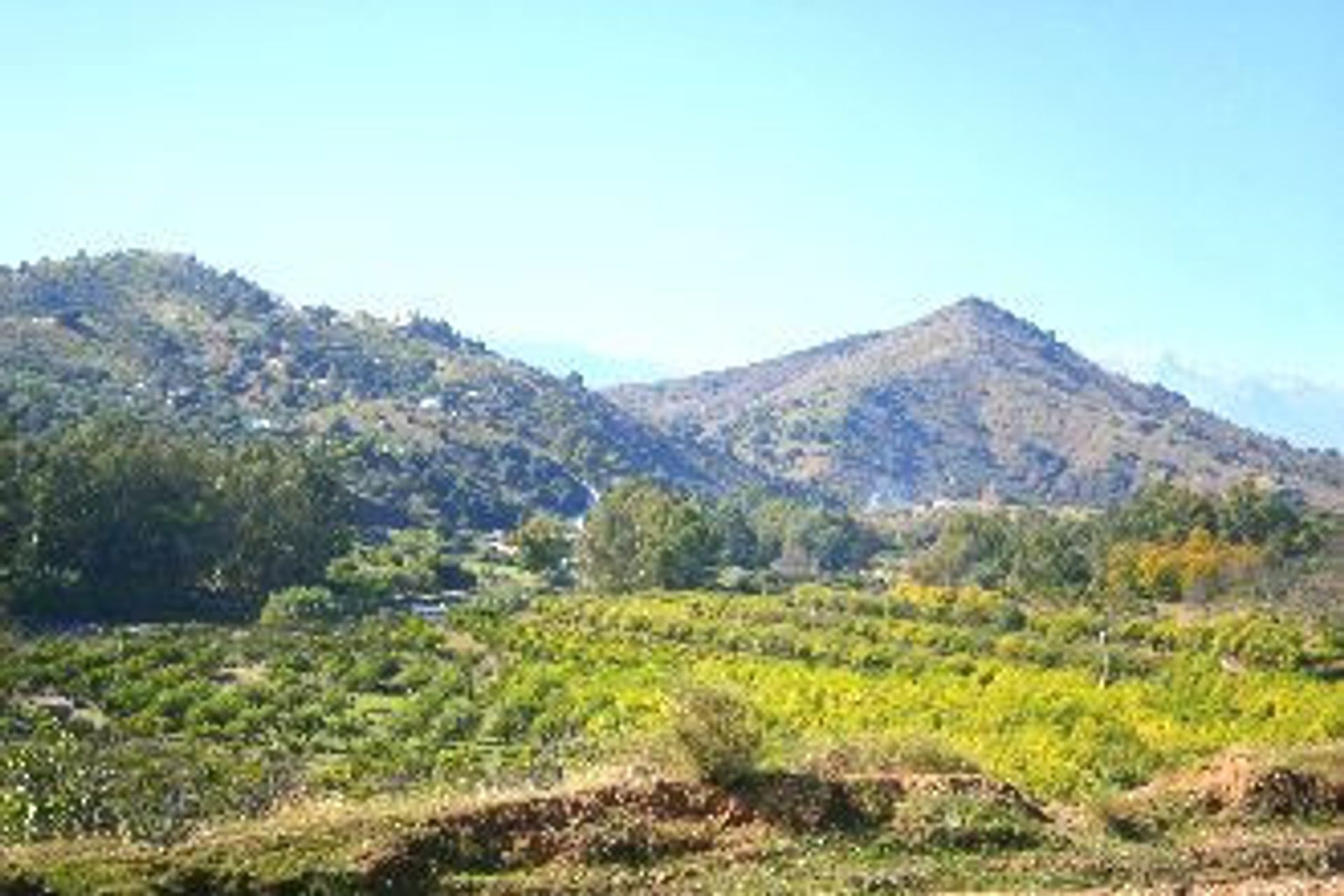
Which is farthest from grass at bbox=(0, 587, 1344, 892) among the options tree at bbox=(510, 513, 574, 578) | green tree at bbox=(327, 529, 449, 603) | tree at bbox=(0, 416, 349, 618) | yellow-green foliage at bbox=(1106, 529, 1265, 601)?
tree at bbox=(510, 513, 574, 578)

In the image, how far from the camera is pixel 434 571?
112 metres

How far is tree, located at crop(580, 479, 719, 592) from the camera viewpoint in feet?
372

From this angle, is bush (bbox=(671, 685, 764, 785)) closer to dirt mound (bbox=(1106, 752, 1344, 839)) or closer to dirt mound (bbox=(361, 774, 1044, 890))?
dirt mound (bbox=(361, 774, 1044, 890))

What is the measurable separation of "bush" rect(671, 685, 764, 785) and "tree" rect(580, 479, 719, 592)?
84.0 metres

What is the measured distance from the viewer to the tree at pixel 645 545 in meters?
113

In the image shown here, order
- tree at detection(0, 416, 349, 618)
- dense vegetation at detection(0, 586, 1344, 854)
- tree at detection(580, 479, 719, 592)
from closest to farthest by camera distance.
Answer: dense vegetation at detection(0, 586, 1344, 854), tree at detection(0, 416, 349, 618), tree at detection(580, 479, 719, 592)

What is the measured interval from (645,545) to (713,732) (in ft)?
289

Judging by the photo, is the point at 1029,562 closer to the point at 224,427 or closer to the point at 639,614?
the point at 639,614

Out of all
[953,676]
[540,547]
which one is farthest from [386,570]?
[953,676]

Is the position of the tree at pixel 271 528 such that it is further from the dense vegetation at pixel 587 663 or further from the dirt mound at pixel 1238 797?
the dirt mound at pixel 1238 797

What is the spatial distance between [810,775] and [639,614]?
5590 cm

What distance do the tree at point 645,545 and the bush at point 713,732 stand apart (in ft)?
276

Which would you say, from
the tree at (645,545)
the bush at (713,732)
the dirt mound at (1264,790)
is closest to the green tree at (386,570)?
the tree at (645,545)

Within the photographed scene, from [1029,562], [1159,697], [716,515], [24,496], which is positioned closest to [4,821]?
[1159,697]
